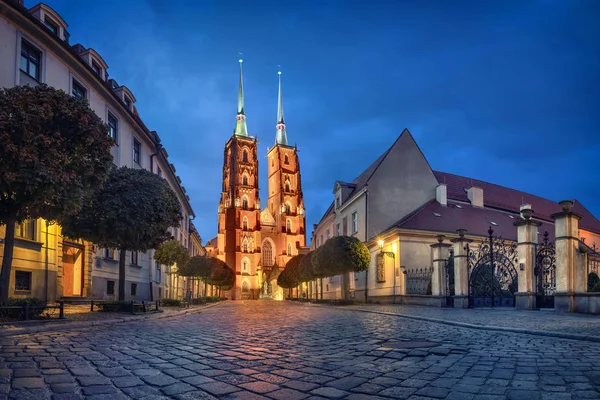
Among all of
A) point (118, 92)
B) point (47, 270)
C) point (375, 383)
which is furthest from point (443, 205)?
point (375, 383)

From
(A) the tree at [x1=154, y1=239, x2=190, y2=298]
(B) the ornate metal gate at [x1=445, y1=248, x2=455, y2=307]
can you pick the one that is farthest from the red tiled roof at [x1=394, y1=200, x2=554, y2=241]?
(A) the tree at [x1=154, y1=239, x2=190, y2=298]

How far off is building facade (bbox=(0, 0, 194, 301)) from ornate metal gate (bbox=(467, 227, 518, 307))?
58.1ft

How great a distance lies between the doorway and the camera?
25275 mm

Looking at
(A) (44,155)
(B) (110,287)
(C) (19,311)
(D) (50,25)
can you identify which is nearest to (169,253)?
(B) (110,287)

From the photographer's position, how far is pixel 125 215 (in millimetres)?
19031

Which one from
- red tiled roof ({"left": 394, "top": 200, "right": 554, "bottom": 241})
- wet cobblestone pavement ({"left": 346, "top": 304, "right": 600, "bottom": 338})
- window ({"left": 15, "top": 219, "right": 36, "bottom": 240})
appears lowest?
wet cobblestone pavement ({"left": 346, "top": 304, "right": 600, "bottom": 338})

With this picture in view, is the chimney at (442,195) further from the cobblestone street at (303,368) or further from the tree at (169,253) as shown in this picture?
the cobblestone street at (303,368)

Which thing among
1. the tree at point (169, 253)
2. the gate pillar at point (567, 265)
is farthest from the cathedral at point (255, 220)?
the gate pillar at point (567, 265)

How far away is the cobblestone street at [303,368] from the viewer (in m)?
4.59

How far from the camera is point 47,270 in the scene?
2086 cm

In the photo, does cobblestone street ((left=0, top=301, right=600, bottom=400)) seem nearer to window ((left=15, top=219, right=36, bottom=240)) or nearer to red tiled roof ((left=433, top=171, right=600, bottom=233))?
window ((left=15, top=219, right=36, bottom=240))

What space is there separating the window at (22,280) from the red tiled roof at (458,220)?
21.7 m

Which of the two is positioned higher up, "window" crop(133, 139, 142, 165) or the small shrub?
"window" crop(133, 139, 142, 165)

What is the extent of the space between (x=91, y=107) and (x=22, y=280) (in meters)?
10.3
